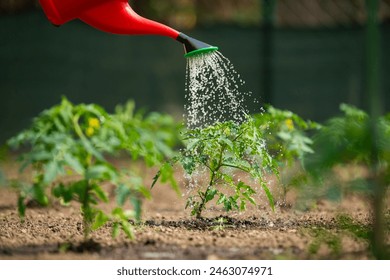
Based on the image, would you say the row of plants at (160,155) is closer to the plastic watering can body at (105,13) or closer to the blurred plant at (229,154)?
the blurred plant at (229,154)

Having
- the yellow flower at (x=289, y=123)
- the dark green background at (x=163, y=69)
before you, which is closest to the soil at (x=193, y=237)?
the yellow flower at (x=289, y=123)

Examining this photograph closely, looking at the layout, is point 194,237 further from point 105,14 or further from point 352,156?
point 105,14

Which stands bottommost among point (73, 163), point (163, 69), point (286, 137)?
point (73, 163)

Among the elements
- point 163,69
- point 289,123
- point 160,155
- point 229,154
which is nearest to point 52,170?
point 160,155

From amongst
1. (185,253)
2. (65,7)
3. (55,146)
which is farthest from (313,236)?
(65,7)

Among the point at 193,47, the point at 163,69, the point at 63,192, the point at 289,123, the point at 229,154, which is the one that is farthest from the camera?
the point at 163,69

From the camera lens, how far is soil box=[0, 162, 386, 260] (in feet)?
7.25

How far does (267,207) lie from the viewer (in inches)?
134

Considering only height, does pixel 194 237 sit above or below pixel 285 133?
below

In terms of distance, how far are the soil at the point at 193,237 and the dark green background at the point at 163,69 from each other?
91.0 inches

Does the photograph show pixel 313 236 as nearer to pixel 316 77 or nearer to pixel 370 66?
pixel 370 66

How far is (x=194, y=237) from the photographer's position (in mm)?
2469

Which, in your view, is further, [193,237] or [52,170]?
[193,237]

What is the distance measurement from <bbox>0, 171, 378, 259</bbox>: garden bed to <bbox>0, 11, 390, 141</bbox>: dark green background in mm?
2332
